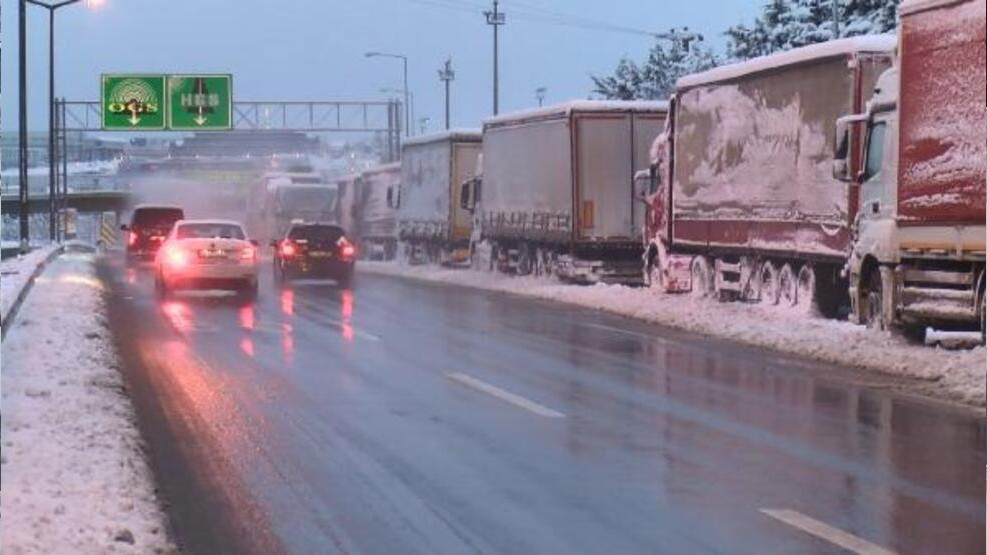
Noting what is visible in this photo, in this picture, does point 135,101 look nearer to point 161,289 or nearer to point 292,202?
point 292,202

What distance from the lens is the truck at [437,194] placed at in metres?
43.5

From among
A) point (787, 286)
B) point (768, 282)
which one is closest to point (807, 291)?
point (787, 286)

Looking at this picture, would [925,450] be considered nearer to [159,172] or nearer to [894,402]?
[894,402]

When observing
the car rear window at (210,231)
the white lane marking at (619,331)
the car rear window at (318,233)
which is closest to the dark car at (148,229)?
the car rear window at (318,233)

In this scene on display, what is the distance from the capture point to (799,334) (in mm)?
20281

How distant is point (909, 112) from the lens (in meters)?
18.0

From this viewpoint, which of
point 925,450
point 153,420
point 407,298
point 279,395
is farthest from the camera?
point 407,298

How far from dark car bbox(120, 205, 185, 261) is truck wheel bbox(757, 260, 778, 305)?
1086 inches

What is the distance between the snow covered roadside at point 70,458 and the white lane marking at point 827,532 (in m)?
3.35

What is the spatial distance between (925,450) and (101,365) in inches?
330

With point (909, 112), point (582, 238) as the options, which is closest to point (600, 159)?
point (582, 238)

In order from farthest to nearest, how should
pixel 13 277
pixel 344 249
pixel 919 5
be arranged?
pixel 344 249
pixel 13 277
pixel 919 5

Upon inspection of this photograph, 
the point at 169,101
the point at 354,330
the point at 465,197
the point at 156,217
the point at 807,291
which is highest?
the point at 169,101

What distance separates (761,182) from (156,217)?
29.9 m
